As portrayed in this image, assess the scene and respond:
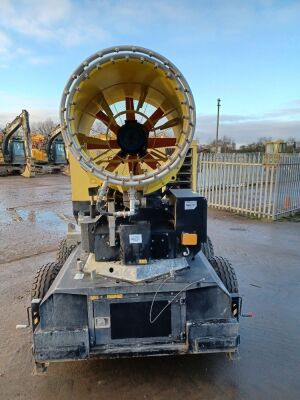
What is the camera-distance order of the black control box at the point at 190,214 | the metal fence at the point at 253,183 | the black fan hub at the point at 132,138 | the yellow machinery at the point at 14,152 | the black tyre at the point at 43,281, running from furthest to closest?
the yellow machinery at the point at 14,152
the metal fence at the point at 253,183
the black tyre at the point at 43,281
the black fan hub at the point at 132,138
the black control box at the point at 190,214

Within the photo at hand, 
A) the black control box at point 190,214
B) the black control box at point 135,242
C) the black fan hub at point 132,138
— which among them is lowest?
the black control box at point 135,242

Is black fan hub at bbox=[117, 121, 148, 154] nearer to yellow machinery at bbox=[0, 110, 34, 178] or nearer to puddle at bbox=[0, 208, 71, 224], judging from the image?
puddle at bbox=[0, 208, 71, 224]

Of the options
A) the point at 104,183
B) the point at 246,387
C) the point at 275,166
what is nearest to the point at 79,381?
the point at 246,387

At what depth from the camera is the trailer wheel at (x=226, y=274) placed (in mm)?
3576

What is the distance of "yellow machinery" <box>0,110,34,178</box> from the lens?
2433 cm

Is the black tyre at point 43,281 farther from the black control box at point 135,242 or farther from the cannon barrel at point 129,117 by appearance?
the cannon barrel at point 129,117

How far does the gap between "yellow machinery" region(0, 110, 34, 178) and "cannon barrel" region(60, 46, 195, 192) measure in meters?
22.0

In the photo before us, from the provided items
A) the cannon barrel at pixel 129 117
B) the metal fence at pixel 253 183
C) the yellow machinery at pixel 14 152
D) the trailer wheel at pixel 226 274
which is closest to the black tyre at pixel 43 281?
the cannon barrel at pixel 129 117

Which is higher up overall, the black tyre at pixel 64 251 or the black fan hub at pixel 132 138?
the black fan hub at pixel 132 138

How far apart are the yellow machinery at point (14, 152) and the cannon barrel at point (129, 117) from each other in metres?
22.0

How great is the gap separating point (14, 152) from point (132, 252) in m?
25.5

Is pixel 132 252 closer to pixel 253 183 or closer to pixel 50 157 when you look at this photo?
pixel 253 183

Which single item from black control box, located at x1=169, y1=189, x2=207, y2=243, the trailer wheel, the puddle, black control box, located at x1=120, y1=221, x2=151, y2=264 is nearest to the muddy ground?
the trailer wheel

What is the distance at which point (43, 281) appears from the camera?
11.3ft
